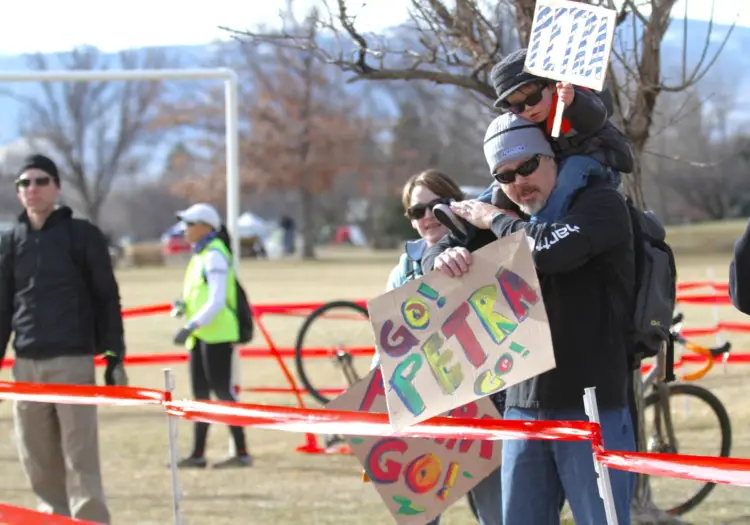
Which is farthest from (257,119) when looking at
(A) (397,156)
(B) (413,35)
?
(B) (413,35)

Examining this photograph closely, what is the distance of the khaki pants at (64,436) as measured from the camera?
6.02m

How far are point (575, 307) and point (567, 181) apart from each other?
14.5 inches

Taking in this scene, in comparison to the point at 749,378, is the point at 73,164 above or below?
below

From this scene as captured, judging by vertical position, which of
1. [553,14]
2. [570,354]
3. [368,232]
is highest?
[553,14]

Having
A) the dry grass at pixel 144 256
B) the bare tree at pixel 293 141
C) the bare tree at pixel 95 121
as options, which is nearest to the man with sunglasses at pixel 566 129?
the dry grass at pixel 144 256

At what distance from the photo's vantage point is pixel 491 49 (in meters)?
5.80

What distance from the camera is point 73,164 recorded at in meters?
68.6

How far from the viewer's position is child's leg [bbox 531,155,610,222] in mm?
3604

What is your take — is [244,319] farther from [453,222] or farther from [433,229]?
[453,222]

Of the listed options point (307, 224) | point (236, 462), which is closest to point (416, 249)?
point (236, 462)

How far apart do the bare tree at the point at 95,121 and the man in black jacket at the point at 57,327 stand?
66.5 m

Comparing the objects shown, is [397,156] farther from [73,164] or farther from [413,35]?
[413,35]

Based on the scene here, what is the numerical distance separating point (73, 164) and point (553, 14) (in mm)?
67324

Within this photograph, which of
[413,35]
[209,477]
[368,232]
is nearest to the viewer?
[413,35]
